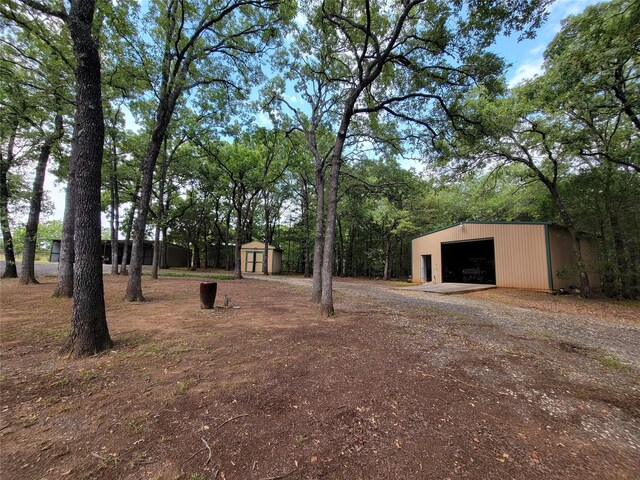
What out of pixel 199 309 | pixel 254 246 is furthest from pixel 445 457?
pixel 254 246

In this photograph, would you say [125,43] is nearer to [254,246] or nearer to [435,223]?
[254,246]

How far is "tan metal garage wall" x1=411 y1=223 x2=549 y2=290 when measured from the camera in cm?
1170

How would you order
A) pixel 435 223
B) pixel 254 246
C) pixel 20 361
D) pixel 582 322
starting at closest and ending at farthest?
pixel 20 361 → pixel 582 322 → pixel 435 223 → pixel 254 246

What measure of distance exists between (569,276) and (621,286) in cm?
160

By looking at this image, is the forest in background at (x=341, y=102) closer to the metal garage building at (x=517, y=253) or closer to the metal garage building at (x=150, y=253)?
the metal garage building at (x=517, y=253)

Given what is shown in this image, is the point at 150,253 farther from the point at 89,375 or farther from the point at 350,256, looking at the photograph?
the point at 89,375

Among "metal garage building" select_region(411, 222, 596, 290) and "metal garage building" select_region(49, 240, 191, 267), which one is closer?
"metal garage building" select_region(411, 222, 596, 290)

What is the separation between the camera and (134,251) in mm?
7977

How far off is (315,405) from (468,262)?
62.5 ft

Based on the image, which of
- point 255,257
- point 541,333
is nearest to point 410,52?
point 541,333

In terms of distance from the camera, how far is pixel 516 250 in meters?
12.5

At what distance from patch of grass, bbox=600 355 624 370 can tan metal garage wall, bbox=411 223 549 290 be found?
30.8ft

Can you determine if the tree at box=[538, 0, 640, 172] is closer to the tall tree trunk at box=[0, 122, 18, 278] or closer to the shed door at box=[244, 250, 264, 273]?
the tall tree trunk at box=[0, 122, 18, 278]

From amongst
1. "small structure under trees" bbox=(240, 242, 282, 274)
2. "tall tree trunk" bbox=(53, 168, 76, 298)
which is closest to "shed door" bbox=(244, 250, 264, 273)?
"small structure under trees" bbox=(240, 242, 282, 274)
